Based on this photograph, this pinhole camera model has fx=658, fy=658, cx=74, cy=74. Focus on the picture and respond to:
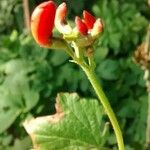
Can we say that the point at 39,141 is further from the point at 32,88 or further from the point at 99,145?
the point at 32,88

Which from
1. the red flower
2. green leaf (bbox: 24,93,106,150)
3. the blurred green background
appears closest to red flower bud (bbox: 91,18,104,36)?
the red flower

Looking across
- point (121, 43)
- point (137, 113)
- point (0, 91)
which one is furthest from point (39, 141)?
point (121, 43)

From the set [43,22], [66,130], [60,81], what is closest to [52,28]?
[43,22]

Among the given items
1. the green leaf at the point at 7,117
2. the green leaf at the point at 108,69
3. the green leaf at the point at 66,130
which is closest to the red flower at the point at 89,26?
the green leaf at the point at 66,130

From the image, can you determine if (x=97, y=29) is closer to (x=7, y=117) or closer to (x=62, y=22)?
(x=62, y=22)

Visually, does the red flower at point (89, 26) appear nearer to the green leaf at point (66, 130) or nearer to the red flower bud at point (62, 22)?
the red flower bud at point (62, 22)

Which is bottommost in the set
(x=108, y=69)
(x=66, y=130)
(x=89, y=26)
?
(x=108, y=69)
